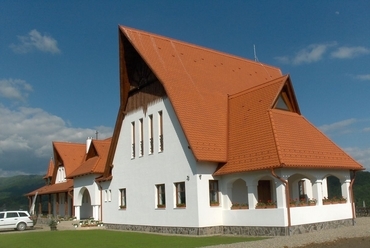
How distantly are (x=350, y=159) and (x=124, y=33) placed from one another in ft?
46.1

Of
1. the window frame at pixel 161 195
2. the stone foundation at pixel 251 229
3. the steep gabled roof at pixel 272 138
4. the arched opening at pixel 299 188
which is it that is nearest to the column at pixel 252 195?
the steep gabled roof at pixel 272 138

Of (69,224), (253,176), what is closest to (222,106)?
(253,176)

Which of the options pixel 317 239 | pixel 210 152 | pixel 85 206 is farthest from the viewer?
pixel 85 206

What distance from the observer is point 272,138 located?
19.9 m

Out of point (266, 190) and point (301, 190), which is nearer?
point (266, 190)

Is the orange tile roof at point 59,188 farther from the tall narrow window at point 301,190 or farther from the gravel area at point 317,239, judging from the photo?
the gravel area at point 317,239

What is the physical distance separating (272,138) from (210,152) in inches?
122

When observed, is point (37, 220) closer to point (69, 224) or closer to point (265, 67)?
point (69, 224)

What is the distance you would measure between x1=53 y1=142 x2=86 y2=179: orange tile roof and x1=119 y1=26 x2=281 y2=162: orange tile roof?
18232mm

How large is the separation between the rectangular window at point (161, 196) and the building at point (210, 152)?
0.19 feet

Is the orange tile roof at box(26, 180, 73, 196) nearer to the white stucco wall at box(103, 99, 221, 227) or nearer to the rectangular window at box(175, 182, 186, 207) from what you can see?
the white stucco wall at box(103, 99, 221, 227)

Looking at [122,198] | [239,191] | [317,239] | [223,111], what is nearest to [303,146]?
[239,191]

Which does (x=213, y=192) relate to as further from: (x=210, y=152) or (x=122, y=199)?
(x=122, y=199)

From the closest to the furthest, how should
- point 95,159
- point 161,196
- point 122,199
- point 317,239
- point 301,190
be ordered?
point 317,239 → point 161,196 → point 301,190 → point 122,199 → point 95,159
